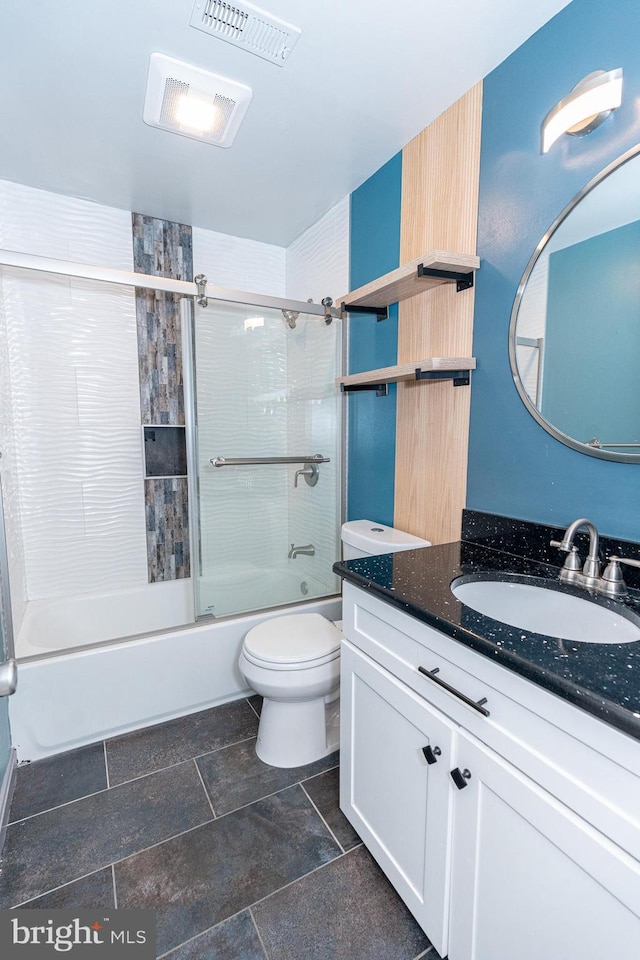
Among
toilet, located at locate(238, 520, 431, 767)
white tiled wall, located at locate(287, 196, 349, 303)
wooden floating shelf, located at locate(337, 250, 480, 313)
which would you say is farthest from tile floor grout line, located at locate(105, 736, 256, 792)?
white tiled wall, located at locate(287, 196, 349, 303)

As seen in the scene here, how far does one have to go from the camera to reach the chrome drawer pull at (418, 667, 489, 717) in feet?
2.80

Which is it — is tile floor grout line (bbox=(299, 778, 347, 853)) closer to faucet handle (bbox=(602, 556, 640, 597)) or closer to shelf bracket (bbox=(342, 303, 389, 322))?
faucet handle (bbox=(602, 556, 640, 597))

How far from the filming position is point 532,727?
2.52 ft

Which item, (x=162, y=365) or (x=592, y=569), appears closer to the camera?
(x=592, y=569)

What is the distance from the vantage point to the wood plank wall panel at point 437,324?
156 cm

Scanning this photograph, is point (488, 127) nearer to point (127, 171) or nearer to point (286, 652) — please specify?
point (127, 171)

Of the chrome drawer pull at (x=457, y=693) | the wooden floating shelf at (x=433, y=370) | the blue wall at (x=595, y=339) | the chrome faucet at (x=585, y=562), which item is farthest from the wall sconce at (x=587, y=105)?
Answer: the chrome drawer pull at (x=457, y=693)

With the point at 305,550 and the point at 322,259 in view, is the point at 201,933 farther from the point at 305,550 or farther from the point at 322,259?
the point at 322,259

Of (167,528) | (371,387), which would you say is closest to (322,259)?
(371,387)

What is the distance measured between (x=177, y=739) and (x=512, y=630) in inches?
61.8

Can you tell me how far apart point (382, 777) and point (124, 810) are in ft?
3.04

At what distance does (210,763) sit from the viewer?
1694mm

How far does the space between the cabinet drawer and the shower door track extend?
5.20 feet

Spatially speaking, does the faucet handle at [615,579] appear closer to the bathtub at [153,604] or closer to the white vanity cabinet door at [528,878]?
the white vanity cabinet door at [528,878]
